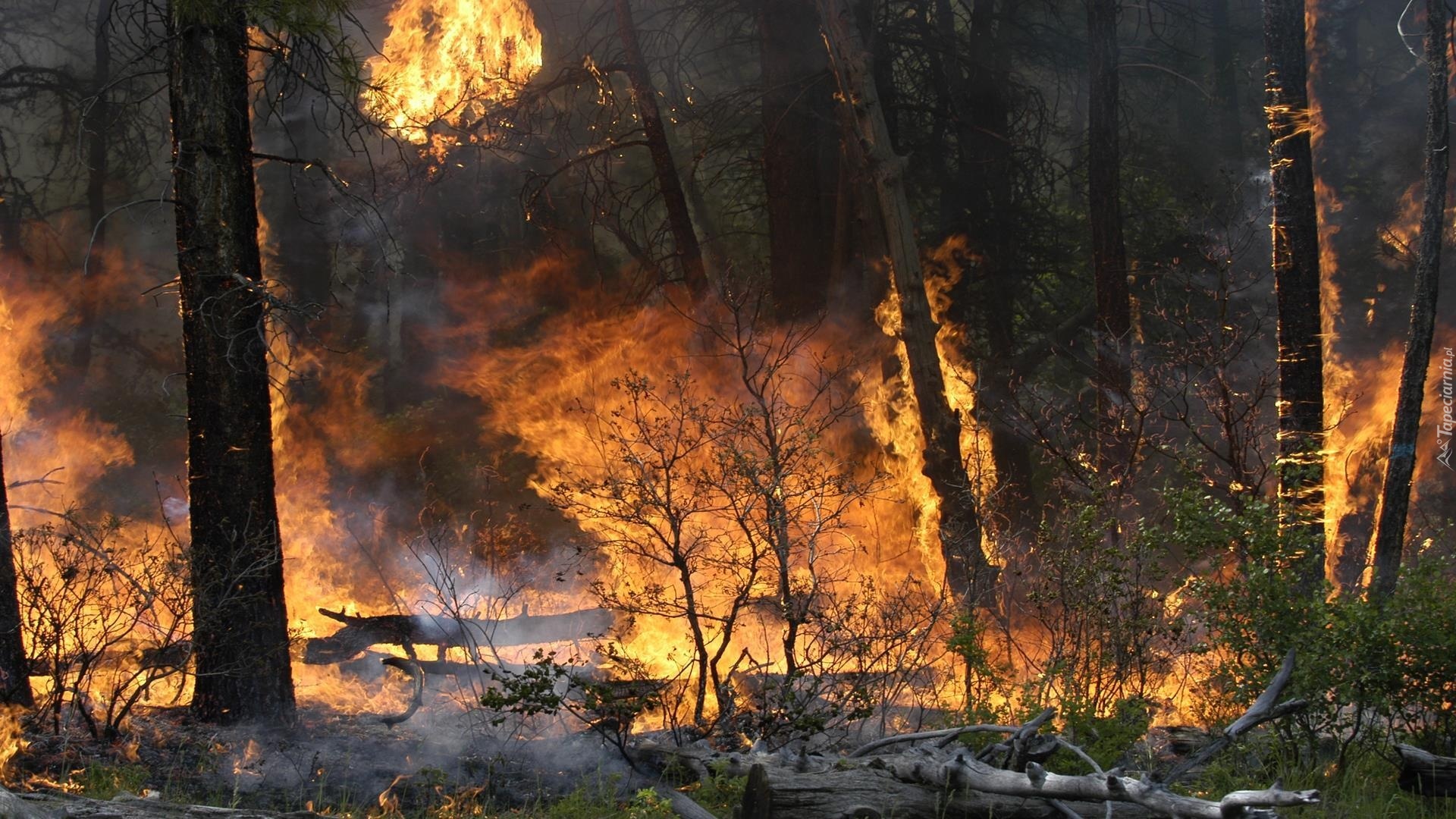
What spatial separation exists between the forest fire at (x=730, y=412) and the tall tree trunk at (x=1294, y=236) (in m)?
0.04

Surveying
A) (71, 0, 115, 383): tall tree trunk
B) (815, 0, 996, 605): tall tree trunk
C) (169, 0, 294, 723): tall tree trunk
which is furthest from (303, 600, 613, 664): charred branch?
(71, 0, 115, 383): tall tree trunk

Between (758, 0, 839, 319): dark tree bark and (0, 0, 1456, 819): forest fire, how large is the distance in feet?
0.20

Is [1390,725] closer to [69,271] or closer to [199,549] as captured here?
[199,549]

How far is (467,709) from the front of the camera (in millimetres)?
8570

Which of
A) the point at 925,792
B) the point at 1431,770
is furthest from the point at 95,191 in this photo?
the point at 1431,770

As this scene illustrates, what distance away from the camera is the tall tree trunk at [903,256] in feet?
41.8

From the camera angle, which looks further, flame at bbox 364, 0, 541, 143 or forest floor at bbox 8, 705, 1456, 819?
flame at bbox 364, 0, 541, 143

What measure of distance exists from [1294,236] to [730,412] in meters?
4.81

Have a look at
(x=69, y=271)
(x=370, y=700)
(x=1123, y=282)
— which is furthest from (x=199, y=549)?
(x=69, y=271)

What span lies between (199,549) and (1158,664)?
6471 mm

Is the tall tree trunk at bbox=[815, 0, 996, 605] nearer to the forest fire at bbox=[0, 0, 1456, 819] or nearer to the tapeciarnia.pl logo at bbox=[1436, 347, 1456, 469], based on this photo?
the forest fire at bbox=[0, 0, 1456, 819]

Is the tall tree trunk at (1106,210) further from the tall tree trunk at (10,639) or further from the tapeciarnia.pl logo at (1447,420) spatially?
the tall tree trunk at (10,639)

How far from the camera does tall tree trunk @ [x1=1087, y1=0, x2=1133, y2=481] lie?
13.0 metres

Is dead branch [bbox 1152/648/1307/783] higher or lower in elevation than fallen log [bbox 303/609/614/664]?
lower
